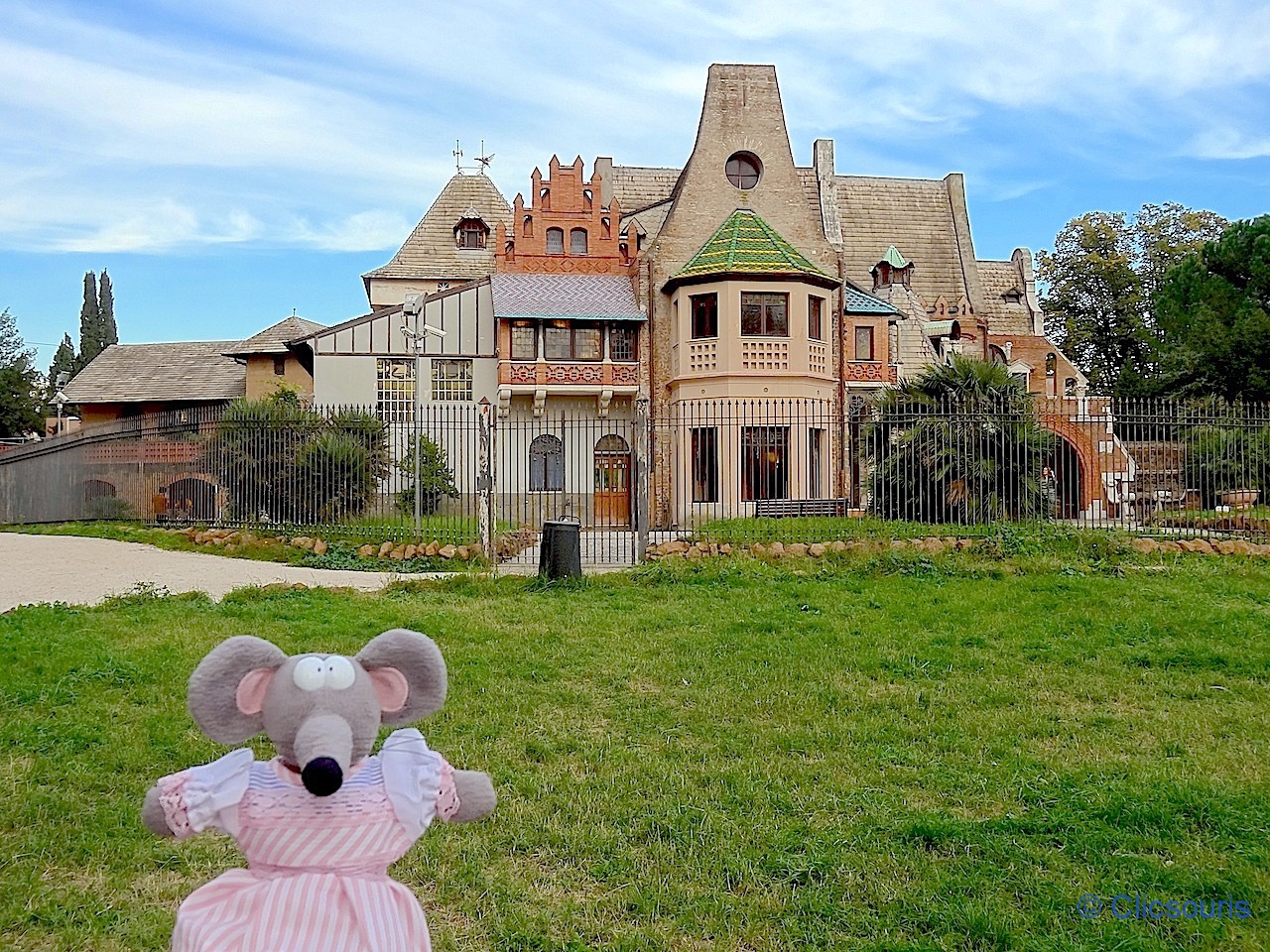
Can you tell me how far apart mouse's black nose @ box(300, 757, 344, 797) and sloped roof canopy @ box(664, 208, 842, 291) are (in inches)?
1044

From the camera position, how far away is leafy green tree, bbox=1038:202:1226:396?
50031mm

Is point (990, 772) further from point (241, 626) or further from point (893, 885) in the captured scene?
point (241, 626)

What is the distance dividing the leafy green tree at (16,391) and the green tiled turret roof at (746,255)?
3007 centimetres

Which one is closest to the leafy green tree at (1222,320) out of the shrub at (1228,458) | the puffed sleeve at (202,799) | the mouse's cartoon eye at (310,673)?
the shrub at (1228,458)

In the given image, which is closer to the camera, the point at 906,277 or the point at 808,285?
the point at 808,285

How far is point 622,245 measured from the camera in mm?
32281

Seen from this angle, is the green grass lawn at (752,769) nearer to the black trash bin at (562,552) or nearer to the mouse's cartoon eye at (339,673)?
the mouse's cartoon eye at (339,673)

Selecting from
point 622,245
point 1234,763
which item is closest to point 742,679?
point 1234,763

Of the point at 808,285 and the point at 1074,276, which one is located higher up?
the point at 1074,276

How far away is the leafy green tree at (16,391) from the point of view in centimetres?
4353

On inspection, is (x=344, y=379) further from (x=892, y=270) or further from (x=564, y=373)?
(x=892, y=270)

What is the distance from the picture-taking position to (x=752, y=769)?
5.81 metres

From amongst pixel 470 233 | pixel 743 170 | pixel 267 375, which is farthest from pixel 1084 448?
pixel 267 375

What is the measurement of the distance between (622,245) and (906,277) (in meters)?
13.2
